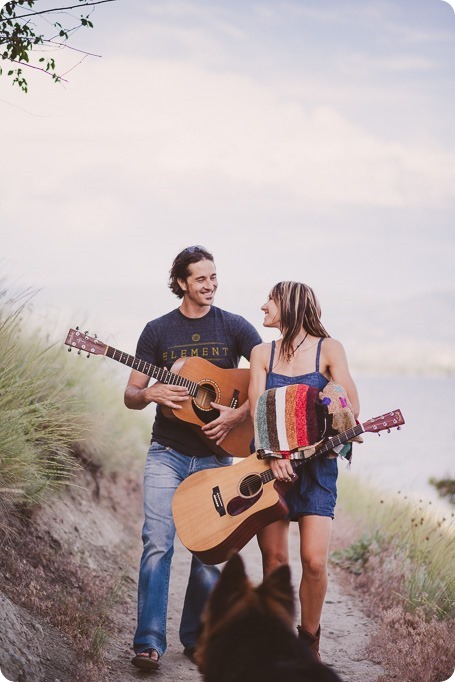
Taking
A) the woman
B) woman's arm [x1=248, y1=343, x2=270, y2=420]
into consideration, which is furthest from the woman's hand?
woman's arm [x1=248, y1=343, x2=270, y2=420]

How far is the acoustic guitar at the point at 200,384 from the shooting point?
367 centimetres

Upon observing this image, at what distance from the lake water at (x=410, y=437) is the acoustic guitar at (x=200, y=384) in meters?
0.57

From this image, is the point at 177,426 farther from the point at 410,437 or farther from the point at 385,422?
the point at 410,437

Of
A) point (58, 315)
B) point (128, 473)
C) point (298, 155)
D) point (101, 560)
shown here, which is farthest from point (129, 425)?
point (298, 155)

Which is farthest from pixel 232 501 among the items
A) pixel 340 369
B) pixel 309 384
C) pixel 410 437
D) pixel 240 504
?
pixel 410 437

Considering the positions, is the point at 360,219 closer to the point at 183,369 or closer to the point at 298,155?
the point at 298,155

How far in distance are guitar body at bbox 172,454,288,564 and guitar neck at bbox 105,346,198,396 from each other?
0.40 metres

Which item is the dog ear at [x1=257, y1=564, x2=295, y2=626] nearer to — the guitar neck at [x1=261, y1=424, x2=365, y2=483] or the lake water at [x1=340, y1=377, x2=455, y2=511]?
the guitar neck at [x1=261, y1=424, x2=365, y2=483]

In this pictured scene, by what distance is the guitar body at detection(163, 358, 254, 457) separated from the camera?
145 inches

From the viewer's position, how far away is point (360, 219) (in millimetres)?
5172

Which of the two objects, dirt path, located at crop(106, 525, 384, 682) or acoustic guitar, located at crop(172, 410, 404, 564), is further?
dirt path, located at crop(106, 525, 384, 682)

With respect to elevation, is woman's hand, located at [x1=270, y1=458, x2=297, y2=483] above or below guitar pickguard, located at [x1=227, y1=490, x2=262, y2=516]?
above

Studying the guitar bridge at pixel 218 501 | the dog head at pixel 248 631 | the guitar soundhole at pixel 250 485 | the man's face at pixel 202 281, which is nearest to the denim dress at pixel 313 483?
the guitar soundhole at pixel 250 485

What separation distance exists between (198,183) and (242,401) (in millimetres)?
1527
